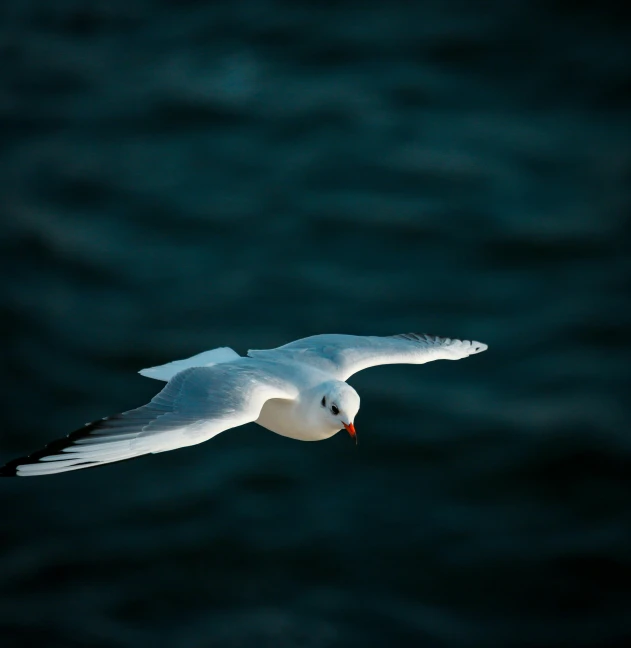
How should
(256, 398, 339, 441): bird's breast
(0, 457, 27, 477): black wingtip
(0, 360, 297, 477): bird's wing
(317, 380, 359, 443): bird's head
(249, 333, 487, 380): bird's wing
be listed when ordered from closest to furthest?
(0, 457, 27, 477): black wingtip
(0, 360, 297, 477): bird's wing
(317, 380, 359, 443): bird's head
(256, 398, 339, 441): bird's breast
(249, 333, 487, 380): bird's wing

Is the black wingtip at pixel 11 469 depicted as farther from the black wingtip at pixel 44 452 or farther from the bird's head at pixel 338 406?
the bird's head at pixel 338 406

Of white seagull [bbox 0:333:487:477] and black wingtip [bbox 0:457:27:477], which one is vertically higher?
white seagull [bbox 0:333:487:477]

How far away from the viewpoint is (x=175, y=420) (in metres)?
7.35

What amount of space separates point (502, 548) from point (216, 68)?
694 cm

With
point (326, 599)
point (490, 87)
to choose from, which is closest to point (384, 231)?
point (490, 87)

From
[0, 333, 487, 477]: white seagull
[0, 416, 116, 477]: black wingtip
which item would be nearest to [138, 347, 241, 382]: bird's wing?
[0, 333, 487, 477]: white seagull

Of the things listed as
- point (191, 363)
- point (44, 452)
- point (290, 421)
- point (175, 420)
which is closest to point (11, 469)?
point (44, 452)

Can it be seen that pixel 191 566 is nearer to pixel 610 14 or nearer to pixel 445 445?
pixel 445 445

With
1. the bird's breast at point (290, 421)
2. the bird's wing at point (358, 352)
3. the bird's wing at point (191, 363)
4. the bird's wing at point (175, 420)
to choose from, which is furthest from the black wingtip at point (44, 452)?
the bird's wing at point (358, 352)

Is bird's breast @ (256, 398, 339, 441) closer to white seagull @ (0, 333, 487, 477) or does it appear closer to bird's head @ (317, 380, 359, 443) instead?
white seagull @ (0, 333, 487, 477)

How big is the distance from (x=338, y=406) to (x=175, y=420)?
1033 millimetres

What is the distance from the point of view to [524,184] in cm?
1362

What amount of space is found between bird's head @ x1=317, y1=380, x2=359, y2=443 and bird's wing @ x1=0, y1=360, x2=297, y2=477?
0.21m

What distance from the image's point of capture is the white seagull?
6855 mm
